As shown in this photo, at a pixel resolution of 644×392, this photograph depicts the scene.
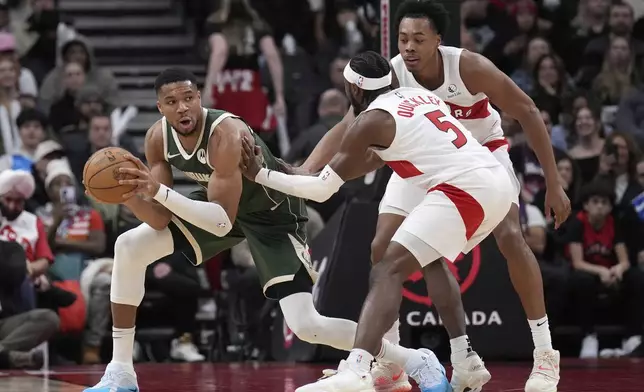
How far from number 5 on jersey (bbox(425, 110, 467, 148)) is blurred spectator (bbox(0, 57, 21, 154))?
5591 mm

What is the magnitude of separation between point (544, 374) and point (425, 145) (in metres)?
1.32

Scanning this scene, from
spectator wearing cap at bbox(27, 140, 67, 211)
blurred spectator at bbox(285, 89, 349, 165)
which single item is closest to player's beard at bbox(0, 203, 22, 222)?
spectator wearing cap at bbox(27, 140, 67, 211)

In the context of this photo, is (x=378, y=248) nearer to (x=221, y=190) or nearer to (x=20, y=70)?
(x=221, y=190)

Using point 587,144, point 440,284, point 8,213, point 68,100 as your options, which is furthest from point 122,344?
point 587,144

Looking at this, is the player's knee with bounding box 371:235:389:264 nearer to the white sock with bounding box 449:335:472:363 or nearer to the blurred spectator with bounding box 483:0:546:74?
the white sock with bounding box 449:335:472:363

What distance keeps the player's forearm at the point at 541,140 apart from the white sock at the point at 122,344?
216 cm

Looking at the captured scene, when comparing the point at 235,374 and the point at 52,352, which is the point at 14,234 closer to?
the point at 52,352

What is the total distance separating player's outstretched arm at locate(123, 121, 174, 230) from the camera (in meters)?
6.07

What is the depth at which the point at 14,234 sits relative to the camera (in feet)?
30.6

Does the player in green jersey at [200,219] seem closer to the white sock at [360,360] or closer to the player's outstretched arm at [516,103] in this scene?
the white sock at [360,360]

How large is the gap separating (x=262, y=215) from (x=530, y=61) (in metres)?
6.19

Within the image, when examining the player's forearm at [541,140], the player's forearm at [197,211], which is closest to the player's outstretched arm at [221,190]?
the player's forearm at [197,211]

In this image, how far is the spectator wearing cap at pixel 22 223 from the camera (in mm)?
9273

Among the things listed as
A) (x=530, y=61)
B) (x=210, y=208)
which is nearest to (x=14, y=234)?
(x=210, y=208)
